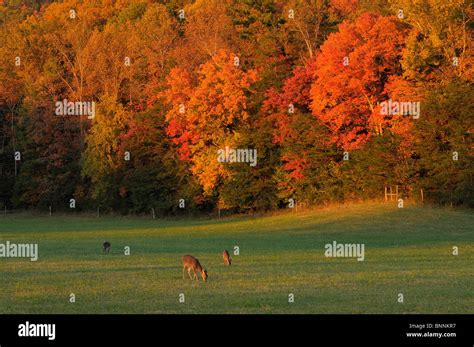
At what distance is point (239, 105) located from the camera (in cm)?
7225

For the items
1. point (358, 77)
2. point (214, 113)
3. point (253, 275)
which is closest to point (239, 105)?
point (214, 113)

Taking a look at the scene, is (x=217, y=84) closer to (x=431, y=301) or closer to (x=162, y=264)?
(x=162, y=264)

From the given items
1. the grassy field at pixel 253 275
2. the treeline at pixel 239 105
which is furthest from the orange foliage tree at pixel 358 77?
the grassy field at pixel 253 275

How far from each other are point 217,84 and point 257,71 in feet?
14.1

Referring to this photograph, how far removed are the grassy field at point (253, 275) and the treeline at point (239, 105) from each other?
14.0m

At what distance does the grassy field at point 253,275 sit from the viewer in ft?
61.8

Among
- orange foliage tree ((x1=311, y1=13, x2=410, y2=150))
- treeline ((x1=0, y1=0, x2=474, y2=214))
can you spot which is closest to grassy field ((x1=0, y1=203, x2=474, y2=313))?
treeline ((x1=0, y1=0, x2=474, y2=214))

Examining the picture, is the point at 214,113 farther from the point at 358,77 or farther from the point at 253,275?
the point at 253,275

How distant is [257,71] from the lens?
242ft

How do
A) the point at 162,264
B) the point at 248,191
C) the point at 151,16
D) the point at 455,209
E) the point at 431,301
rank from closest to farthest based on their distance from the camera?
the point at 431,301
the point at 162,264
the point at 455,209
the point at 248,191
the point at 151,16

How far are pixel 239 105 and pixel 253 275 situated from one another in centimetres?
4825

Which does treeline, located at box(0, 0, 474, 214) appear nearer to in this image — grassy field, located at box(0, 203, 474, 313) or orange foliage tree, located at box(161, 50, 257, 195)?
orange foliage tree, located at box(161, 50, 257, 195)

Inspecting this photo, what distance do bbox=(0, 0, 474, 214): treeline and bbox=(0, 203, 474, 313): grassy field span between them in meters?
14.0

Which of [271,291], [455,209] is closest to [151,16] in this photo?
[455,209]
